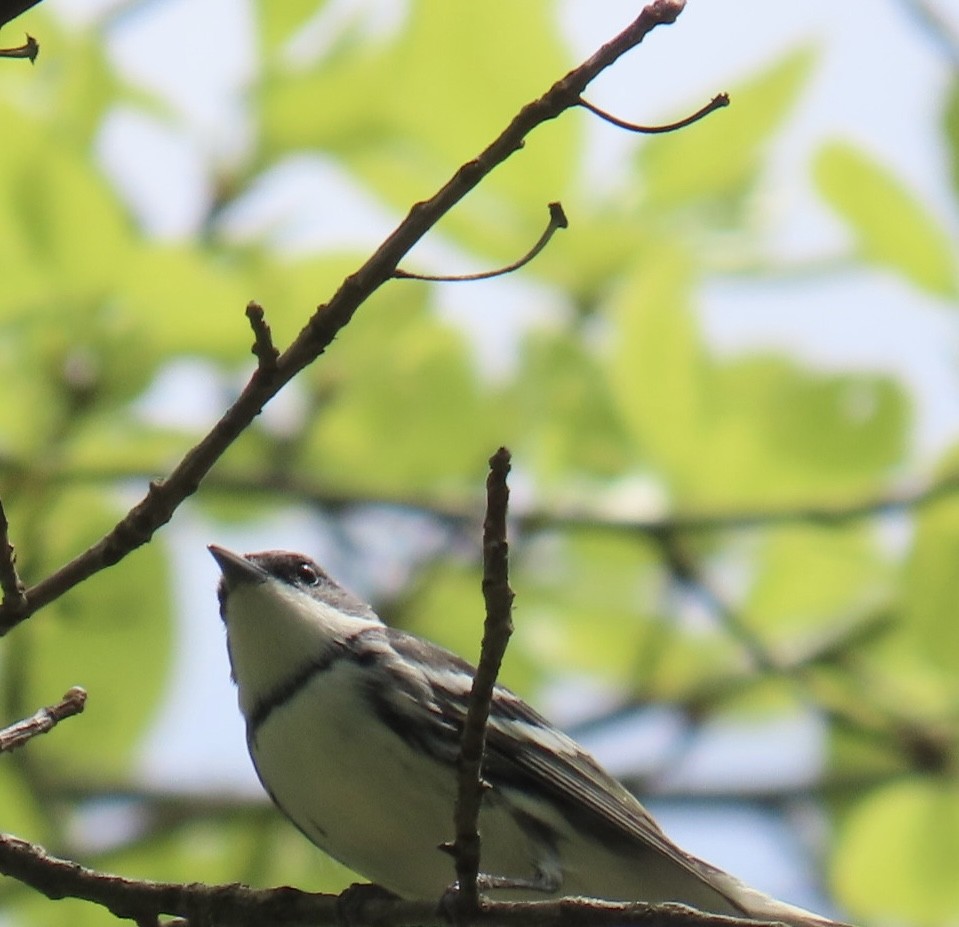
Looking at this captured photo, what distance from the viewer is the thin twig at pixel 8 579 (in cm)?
206

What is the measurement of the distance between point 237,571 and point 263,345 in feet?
5.43

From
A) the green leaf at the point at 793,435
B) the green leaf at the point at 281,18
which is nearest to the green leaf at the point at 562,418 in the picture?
the green leaf at the point at 793,435

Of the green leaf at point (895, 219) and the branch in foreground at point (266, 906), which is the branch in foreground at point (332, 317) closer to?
the branch in foreground at point (266, 906)

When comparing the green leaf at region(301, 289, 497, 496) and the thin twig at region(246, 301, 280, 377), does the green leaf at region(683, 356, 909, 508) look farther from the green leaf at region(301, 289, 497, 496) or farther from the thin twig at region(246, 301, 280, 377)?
the thin twig at region(246, 301, 280, 377)

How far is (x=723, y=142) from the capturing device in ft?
11.3

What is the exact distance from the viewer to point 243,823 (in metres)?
4.60

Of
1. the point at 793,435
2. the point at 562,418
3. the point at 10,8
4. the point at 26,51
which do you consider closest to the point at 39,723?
the point at 26,51

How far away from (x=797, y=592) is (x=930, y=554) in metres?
0.80

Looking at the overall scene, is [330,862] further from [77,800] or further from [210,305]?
[210,305]

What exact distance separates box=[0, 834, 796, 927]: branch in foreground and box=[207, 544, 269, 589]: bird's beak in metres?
1.04

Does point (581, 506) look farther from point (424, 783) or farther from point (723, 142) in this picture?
point (424, 783)

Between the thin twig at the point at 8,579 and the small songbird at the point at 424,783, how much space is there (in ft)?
3.77

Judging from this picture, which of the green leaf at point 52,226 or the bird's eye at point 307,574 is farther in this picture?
the bird's eye at point 307,574

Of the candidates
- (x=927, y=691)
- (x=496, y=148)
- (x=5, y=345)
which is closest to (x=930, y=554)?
(x=927, y=691)
